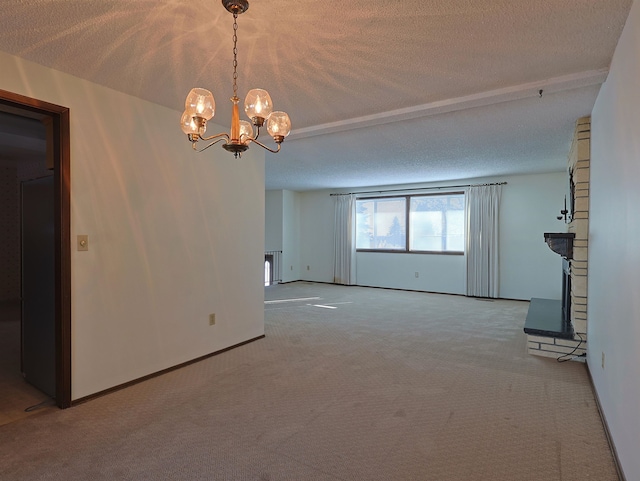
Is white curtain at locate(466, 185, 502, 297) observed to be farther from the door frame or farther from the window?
the door frame

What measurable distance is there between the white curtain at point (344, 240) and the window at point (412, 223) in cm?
21

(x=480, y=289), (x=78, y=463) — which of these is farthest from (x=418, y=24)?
(x=480, y=289)

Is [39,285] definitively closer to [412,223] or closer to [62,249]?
[62,249]

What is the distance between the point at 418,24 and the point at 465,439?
2.32 meters

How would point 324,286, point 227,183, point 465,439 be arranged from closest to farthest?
1. point 465,439
2. point 227,183
3. point 324,286

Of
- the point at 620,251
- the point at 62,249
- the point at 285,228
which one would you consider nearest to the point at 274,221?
the point at 285,228

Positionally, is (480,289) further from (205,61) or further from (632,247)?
(205,61)

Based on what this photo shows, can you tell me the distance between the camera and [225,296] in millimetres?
3801

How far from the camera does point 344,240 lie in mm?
8531

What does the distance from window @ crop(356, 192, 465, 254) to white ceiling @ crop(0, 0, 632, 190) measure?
369 cm

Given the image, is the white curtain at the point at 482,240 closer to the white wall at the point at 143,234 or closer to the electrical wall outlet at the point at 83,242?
the white wall at the point at 143,234

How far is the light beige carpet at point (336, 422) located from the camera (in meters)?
1.92

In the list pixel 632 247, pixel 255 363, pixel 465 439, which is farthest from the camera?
pixel 255 363

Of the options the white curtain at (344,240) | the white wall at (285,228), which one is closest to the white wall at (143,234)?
the white curtain at (344,240)
